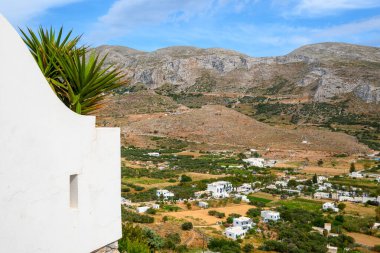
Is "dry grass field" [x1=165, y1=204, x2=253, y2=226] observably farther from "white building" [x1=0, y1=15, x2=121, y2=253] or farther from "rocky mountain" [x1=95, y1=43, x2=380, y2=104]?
"rocky mountain" [x1=95, y1=43, x2=380, y2=104]

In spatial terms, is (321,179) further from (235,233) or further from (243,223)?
(235,233)

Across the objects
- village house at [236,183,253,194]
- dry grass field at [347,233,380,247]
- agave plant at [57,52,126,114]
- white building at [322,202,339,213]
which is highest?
→ agave plant at [57,52,126,114]

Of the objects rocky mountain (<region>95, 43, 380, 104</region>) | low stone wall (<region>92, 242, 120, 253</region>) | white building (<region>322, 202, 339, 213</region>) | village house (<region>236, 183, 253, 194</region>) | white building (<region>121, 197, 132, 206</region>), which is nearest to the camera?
low stone wall (<region>92, 242, 120, 253</region>)

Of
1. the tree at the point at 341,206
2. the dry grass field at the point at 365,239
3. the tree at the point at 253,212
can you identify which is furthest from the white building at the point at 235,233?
the tree at the point at 341,206

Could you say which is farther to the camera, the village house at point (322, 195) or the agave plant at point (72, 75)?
the village house at point (322, 195)

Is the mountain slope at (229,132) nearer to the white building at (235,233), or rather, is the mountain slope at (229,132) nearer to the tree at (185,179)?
the tree at (185,179)

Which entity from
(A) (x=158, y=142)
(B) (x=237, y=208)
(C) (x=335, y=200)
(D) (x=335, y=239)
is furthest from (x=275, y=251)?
(A) (x=158, y=142)

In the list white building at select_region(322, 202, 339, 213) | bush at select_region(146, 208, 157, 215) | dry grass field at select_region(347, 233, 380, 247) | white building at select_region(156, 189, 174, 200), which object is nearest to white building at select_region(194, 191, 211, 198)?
white building at select_region(156, 189, 174, 200)

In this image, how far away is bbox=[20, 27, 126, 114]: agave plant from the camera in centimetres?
519

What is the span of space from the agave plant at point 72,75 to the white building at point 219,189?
33861 millimetres

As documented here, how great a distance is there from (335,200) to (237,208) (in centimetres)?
1146

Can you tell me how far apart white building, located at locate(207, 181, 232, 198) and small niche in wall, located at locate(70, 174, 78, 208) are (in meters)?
34.6

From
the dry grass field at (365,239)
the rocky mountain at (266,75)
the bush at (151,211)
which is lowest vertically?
the dry grass field at (365,239)

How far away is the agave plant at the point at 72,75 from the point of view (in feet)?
17.0
